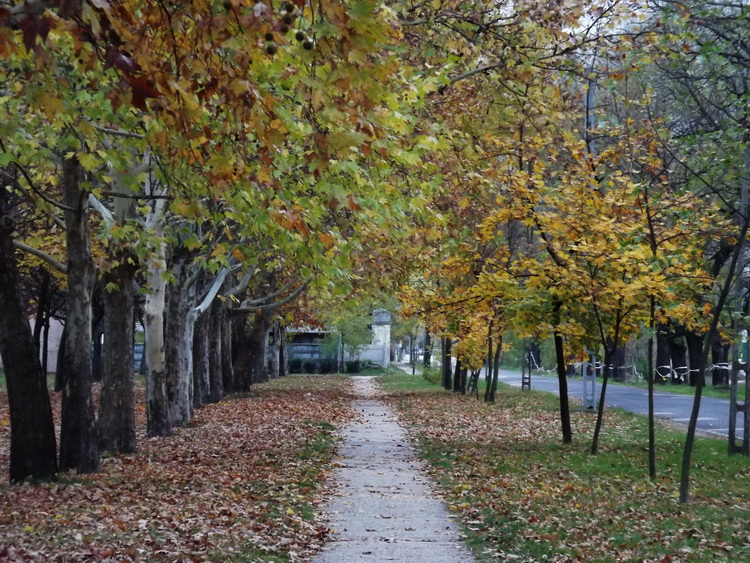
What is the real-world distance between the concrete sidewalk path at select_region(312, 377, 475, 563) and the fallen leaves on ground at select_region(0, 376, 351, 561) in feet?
1.04

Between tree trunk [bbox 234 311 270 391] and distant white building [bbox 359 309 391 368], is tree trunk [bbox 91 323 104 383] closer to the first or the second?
tree trunk [bbox 234 311 270 391]

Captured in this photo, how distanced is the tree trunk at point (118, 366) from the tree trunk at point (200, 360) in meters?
10.9

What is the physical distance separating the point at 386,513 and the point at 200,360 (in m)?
17.9

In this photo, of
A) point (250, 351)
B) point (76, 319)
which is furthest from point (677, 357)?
point (76, 319)

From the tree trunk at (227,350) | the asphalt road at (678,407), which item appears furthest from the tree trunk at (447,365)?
the tree trunk at (227,350)

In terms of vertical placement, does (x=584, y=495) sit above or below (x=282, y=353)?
above

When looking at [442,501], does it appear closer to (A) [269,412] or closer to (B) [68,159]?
(B) [68,159]

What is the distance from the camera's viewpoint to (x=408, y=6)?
11086 mm

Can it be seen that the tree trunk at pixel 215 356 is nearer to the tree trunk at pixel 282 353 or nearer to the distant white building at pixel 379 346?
the tree trunk at pixel 282 353

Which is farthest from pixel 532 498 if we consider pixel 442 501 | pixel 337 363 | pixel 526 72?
pixel 337 363

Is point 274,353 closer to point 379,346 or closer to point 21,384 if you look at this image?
point 379,346

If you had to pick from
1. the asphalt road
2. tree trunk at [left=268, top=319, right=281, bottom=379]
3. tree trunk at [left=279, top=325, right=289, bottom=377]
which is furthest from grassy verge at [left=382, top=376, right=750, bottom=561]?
tree trunk at [left=279, top=325, right=289, bottom=377]

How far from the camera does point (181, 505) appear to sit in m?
10.5

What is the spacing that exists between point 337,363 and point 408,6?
218 feet
